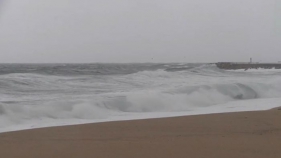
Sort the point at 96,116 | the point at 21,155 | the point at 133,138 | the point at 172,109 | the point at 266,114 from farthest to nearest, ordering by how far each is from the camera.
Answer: the point at 172,109, the point at 96,116, the point at 266,114, the point at 133,138, the point at 21,155

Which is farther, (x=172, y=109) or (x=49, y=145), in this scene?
(x=172, y=109)

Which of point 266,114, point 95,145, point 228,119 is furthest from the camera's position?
point 266,114

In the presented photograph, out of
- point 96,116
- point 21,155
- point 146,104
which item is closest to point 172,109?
point 146,104

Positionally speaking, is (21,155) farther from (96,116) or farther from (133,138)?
(96,116)

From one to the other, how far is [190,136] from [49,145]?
214 cm

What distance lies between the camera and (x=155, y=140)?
5227 millimetres

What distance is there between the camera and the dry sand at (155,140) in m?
4.46

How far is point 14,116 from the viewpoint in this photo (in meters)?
7.98

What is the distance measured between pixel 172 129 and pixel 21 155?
267 centimetres

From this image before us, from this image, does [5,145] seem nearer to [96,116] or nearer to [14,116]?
[14,116]

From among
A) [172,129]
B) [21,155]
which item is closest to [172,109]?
[172,129]

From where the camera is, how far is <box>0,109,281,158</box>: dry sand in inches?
176

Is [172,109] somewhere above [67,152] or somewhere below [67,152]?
below

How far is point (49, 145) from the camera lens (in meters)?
5.02
